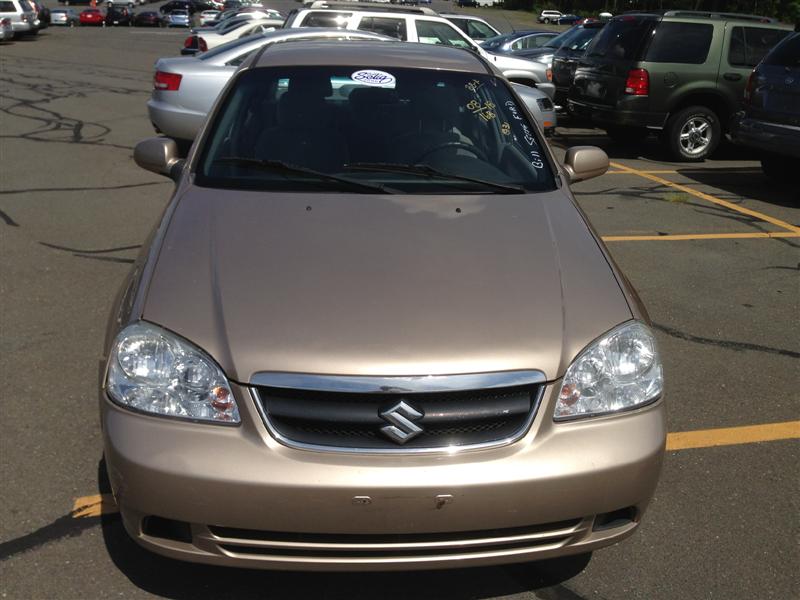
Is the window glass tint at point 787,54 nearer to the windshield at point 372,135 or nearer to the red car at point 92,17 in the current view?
the windshield at point 372,135

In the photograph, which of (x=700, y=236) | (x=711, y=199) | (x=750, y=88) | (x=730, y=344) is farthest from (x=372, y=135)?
(x=750, y=88)

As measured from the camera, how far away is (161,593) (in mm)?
2906

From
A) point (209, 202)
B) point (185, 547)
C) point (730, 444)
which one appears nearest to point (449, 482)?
point (185, 547)

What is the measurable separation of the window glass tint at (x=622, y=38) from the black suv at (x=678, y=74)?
0.05 feet

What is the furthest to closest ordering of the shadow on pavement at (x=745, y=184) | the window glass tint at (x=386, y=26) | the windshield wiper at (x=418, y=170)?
the window glass tint at (x=386, y=26)
the shadow on pavement at (x=745, y=184)
the windshield wiper at (x=418, y=170)

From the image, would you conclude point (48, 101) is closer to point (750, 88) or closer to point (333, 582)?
point (750, 88)

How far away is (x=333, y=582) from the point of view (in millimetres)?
3006

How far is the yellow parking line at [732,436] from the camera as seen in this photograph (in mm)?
4027

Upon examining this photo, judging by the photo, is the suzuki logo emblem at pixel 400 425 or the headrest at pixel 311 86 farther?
the headrest at pixel 311 86

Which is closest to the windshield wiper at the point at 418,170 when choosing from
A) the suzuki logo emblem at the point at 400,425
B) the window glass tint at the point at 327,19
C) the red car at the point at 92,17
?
the suzuki logo emblem at the point at 400,425

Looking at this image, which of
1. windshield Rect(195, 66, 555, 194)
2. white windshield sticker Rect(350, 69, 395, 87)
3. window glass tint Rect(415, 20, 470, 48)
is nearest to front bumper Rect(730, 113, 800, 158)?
window glass tint Rect(415, 20, 470, 48)

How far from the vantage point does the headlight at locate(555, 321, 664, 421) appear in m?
2.70

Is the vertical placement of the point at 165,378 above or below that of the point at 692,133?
above

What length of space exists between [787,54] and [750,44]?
99.3 inches
